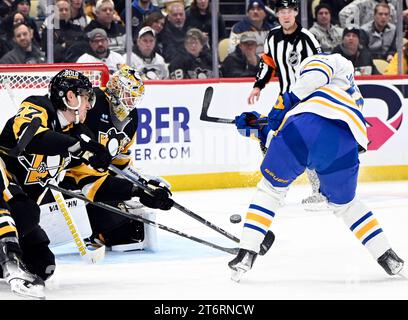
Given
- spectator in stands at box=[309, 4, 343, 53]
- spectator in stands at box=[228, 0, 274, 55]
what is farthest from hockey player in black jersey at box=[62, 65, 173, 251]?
spectator in stands at box=[309, 4, 343, 53]

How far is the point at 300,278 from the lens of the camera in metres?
4.12

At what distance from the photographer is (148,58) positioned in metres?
6.99

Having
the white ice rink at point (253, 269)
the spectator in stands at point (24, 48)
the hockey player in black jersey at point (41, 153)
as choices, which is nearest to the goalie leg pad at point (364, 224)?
the white ice rink at point (253, 269)

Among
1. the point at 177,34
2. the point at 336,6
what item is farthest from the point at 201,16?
the point at 336,6

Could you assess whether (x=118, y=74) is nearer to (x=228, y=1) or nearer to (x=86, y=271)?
(x=86, y=271)

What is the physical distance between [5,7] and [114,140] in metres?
2.23

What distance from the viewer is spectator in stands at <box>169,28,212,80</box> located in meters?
7.10

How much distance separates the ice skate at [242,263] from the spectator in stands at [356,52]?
12.2 ft

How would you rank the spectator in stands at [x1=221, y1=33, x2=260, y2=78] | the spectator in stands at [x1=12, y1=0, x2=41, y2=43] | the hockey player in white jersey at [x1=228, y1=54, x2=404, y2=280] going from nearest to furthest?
the hockey player in white jersey at [x1=228, y1=54, x2=404, y2=280]
the spectator in stands at [x1=12, y1=0, x2=41, y2=43]
the spectator in stands at [x1=221, y1=33, x2=260, y2=78]

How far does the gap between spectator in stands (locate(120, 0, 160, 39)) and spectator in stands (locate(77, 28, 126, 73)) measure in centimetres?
18

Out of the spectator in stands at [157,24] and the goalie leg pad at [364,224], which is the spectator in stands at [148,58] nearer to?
the spectator in stands at [157,24]

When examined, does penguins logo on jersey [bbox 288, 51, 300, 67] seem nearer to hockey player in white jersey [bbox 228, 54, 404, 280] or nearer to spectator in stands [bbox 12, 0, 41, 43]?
spectator in stands [bbox 12, 0, 41, 43]

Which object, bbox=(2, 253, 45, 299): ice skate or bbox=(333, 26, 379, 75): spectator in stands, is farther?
bbox=(333, 26, 379, 75): spectator in stands

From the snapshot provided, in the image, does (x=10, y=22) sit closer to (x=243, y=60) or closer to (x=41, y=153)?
(x=243, y=60)
